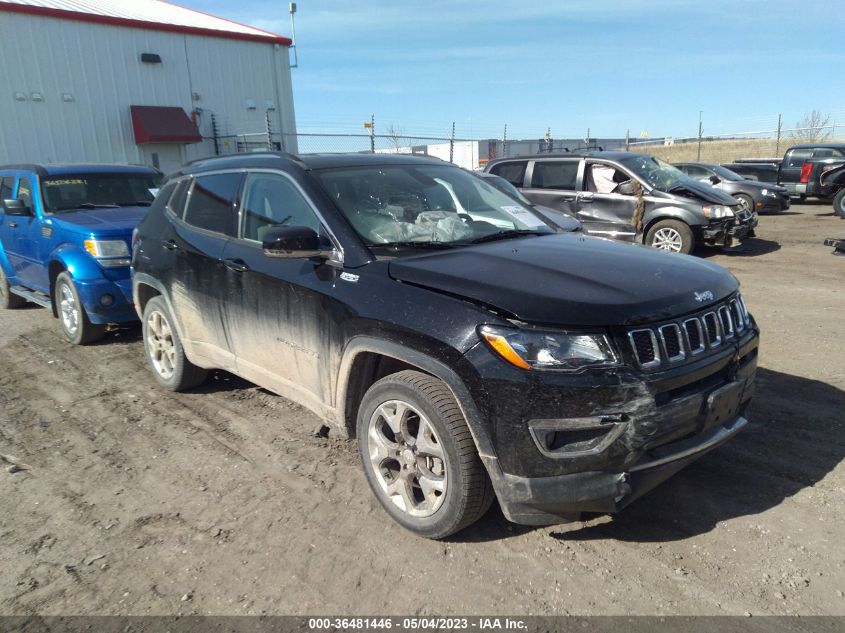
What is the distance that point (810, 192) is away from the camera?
693 inches

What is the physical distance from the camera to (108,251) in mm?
6141

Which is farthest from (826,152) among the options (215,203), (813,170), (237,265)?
(237,265)

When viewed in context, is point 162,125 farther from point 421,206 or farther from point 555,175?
point 421,206

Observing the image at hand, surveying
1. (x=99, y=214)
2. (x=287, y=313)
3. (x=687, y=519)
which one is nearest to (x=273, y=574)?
(x=287, y=313)

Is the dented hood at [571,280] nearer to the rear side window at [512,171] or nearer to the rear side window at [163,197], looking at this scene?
the rear side window at [163,197]

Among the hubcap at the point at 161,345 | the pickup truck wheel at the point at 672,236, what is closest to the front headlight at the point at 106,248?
the hubcap at the point at 161,345

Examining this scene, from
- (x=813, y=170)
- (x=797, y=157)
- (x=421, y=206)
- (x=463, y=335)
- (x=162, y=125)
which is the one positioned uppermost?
(x=162, y=125)

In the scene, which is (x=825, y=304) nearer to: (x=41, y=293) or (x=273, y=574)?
(x=273, y=574)

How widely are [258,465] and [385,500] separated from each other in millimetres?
1064

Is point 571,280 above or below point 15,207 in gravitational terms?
below

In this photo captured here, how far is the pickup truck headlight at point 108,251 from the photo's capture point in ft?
20.1

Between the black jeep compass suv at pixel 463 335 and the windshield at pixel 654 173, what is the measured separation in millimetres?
7075

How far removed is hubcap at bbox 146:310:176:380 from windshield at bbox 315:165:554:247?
7.00 feet

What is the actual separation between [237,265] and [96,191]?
4.40m
